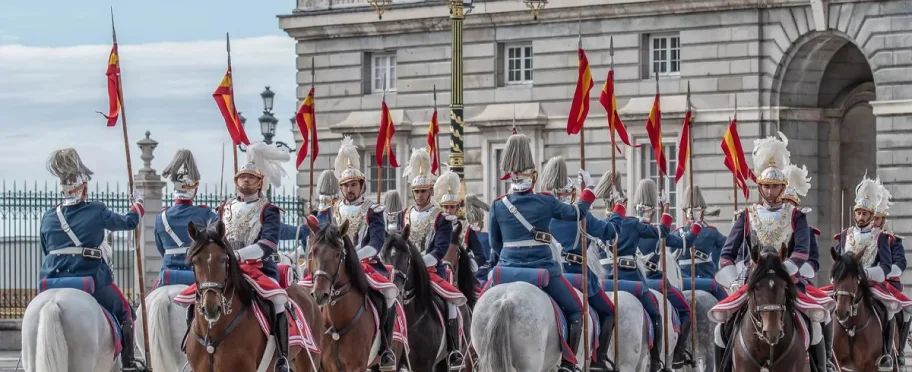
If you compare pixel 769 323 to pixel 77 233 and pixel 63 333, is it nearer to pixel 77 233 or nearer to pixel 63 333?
pixel 63 333

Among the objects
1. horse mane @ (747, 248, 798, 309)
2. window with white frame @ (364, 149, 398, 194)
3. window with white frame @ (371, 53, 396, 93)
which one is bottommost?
horse mane @ (747, 248, 798, 309)

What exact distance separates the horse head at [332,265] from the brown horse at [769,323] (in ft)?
10.3

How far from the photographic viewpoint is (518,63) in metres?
48.3

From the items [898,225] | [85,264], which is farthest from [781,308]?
[898,225]

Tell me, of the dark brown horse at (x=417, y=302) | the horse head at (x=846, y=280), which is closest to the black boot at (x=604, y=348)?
the dark brown horse at (x=417, y=302)

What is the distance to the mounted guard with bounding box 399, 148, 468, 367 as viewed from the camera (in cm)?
1905

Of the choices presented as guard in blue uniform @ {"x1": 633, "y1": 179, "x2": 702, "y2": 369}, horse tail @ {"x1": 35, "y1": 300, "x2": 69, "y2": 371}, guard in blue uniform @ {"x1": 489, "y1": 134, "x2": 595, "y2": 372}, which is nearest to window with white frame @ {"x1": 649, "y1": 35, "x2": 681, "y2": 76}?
guard in blue uniform @ {"x1": 633, "y1": 179, "x2": 702, "y2": 369}

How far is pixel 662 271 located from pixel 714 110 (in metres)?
23.3

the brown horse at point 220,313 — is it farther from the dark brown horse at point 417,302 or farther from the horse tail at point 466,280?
Result: the horse tail at point 466,280

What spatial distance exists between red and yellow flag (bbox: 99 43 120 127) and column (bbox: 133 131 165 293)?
1601 cm

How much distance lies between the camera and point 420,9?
48688mm

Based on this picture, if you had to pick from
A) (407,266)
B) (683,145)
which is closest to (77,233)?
(407,266)

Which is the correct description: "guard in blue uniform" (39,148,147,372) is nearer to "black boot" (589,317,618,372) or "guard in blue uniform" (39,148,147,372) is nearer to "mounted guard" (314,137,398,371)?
"mounted guard" (314,137,398,371)

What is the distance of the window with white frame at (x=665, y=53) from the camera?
45219 millimetres
